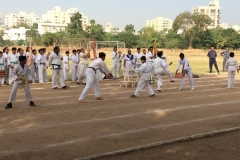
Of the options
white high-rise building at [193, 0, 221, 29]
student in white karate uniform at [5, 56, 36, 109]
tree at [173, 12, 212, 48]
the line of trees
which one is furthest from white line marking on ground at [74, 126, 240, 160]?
white high-rise building at [193, 0, 221, 29]

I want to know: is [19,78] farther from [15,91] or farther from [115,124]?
[115,124]

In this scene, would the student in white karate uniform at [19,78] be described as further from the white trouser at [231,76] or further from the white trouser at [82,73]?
the white trouser at [231,76]

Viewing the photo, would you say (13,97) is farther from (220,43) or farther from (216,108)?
(220,43)

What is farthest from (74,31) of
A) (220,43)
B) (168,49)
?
(220,43)

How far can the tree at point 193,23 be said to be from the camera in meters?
75.1

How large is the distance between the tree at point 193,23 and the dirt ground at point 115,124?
2501 inches

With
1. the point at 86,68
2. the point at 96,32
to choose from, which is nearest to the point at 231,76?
the point at 86,68

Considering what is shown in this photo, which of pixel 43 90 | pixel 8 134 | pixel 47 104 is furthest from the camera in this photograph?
pixel 43 90

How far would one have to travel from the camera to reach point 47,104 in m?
11.2

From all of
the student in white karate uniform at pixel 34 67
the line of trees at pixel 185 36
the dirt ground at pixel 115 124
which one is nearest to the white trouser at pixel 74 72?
the student in white karate uniform at pixel 34 67

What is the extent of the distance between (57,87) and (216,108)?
285 inches

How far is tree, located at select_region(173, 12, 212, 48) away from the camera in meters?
75.1

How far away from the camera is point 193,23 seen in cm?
7712

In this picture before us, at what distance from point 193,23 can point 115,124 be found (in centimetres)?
7196
